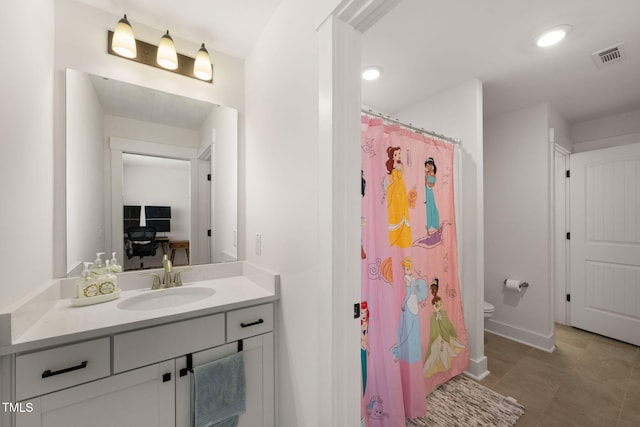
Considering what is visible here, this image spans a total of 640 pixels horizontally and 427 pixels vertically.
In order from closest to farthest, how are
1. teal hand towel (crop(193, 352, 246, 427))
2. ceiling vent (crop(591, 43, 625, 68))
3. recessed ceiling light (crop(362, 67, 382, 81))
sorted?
teal hand towel (crop(193, 352, 246, 427))
ceiling vent (crop(591, 43, 625, 68))
recessed ceiling light (crop(362, 67, 382, 81))

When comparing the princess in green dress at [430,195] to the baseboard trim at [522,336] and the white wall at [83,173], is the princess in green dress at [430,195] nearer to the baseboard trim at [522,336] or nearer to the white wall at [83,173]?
the baseboard trim at [522,336]

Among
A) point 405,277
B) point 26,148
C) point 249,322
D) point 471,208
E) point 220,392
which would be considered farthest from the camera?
point 471,208

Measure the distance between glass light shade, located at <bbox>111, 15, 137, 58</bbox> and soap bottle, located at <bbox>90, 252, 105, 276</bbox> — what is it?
1.15 meters

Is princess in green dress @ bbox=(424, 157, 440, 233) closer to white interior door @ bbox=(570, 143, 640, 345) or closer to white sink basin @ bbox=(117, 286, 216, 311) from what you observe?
white sink basin @ bbox=(117, 286, 216, 311)

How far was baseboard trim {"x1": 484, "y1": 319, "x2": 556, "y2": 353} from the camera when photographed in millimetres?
2461

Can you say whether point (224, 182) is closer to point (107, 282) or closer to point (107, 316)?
point (107, 282)

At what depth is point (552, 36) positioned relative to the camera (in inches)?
63.7

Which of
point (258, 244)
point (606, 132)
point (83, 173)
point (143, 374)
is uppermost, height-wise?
point (606, 132)

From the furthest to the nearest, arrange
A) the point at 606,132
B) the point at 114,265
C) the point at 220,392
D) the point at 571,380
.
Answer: the point at 606,132
the point at 571,380
the point at 114,265
the point at 220,392

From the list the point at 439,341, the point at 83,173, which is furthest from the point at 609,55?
the point at 83,173

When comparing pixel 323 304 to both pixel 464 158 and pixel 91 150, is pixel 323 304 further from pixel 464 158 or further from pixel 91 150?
pixel 464 158

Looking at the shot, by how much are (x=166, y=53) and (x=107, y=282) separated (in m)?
1.35

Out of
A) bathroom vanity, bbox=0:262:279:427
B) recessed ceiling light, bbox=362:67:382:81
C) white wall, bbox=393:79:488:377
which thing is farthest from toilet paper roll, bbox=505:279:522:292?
bathroom vanity, bbox=0:262:279:427

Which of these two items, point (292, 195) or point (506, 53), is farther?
point (506, 53)
